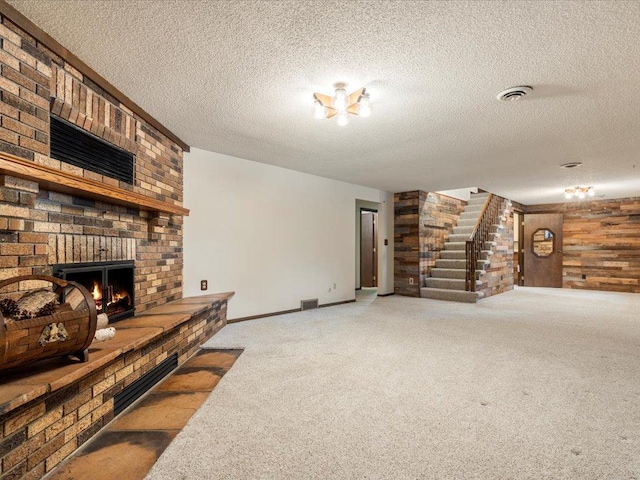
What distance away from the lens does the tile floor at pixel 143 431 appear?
5.21ft

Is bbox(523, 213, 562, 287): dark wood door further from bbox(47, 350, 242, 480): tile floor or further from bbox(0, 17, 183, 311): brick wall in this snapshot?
bbox(0, 17, 183, 311): brick wall

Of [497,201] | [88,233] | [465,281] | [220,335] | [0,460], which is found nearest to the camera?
[0,460]

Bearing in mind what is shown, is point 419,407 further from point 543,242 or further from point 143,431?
point 543,242

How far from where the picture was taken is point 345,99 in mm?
2570

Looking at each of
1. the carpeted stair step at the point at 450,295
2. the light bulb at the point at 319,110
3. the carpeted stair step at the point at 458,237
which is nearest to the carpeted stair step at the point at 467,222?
the carpeted stair step at the point at 458,237

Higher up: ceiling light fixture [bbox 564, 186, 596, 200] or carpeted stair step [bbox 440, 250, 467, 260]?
ceiling light fixture [bbox 564, 186, 596, 200]


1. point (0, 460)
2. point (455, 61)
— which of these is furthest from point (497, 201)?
point (0, 460)

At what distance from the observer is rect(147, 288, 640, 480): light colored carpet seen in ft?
5.35

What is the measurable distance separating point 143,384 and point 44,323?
1054 mm

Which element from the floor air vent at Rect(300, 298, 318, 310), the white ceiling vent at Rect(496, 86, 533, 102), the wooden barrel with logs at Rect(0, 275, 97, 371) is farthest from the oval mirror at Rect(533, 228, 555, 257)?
the wooden barrel with logs at Rect(0, 275, 97, 371)

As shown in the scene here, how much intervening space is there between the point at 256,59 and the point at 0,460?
7.74 feet

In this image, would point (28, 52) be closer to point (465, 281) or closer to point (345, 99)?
point (345, 99)

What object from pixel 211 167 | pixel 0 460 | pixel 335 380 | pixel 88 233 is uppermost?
pixel 211 167

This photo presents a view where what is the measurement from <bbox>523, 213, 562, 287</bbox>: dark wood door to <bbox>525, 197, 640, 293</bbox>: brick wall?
0.13 m
